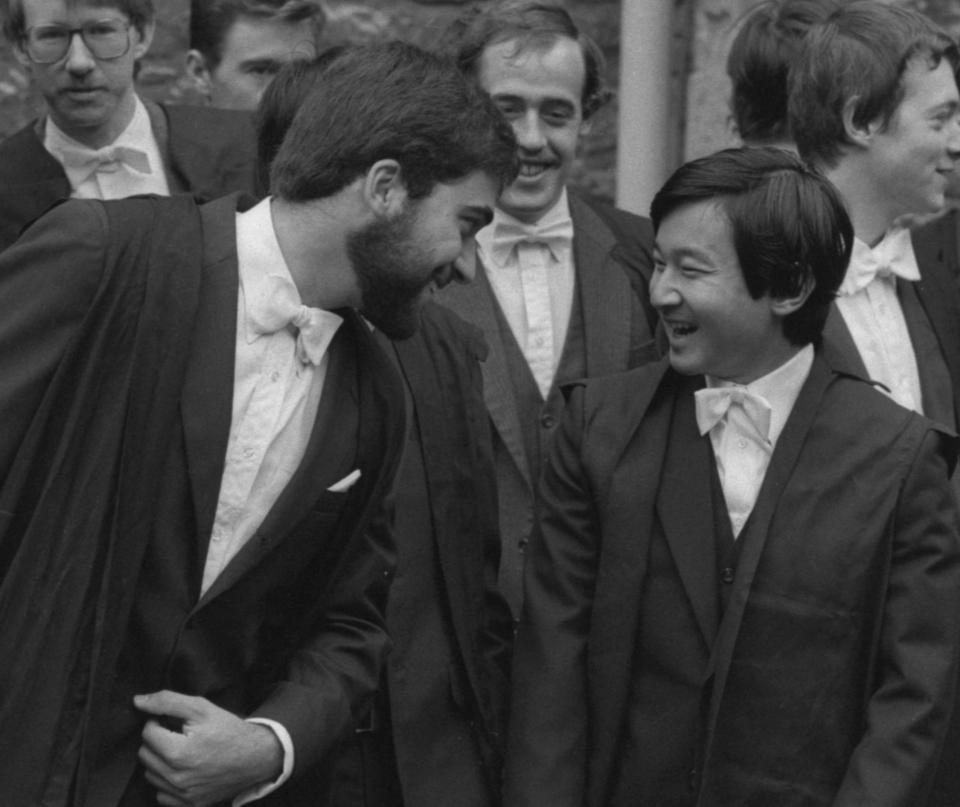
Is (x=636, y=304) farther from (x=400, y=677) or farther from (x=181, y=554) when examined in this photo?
(x=181, y=554)

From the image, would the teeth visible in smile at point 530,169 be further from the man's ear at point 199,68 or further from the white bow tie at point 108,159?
the man's ear at point 199,68

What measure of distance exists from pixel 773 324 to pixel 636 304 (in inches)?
23.6

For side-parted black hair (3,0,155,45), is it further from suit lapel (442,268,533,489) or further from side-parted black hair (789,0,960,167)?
side-parted black hair (789,0,960,167)

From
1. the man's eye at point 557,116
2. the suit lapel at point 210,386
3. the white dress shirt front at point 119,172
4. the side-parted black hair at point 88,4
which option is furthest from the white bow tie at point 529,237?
the suit lapel at point 210,386

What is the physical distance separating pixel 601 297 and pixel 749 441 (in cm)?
71

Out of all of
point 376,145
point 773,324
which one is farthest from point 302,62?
point 773,324

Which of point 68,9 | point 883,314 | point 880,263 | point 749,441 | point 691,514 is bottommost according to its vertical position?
point 691,514

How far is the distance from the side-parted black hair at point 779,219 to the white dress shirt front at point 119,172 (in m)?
1.29

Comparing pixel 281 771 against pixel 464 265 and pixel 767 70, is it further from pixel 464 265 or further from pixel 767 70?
pixel 767 70

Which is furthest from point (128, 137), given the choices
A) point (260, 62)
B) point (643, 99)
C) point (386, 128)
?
point (643, 99)

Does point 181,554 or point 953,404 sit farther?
point 953,404

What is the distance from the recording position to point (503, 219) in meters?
4.41

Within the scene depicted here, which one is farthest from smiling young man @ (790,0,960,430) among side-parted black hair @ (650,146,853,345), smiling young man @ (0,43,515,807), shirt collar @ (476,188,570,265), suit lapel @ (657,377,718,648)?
smiling young man @ (0,43,515,807)

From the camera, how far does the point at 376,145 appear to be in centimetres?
324
